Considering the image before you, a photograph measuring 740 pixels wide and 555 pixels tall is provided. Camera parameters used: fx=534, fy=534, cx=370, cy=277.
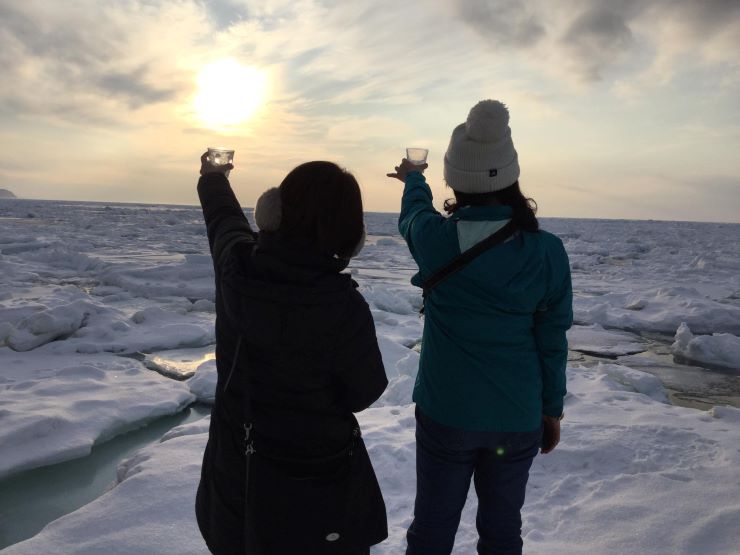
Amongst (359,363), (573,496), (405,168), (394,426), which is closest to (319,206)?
(359,363)

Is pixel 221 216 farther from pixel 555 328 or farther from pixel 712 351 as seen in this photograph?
pixel 712 351

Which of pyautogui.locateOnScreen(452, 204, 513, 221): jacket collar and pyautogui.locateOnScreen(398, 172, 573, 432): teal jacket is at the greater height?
pyautogui.locateOnScreen(452, 204, 513, 221): jacket collar

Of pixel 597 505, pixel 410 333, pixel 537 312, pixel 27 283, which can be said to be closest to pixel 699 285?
pixel 410 333

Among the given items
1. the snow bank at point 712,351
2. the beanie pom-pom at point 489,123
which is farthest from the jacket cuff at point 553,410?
the snow bank at point 712,351

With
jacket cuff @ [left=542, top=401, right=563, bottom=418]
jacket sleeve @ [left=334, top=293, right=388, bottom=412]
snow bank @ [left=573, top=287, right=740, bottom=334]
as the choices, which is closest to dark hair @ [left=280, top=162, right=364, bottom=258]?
jacket sleeve @ [left=334, top=293, right=388, bottom=412]

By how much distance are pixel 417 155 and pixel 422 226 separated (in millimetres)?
376

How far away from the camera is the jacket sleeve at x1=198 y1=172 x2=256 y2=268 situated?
134 centimetres

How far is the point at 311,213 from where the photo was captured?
115cm

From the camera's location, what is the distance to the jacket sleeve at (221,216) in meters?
1.34

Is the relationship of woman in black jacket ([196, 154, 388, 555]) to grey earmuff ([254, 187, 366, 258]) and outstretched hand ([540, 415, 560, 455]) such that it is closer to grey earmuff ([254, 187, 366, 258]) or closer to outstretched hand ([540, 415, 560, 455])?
grey earmuff ([254, 187, 366, 258])

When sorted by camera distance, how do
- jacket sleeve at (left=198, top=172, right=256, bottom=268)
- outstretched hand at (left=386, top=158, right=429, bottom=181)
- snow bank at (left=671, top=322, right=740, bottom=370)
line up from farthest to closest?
snow bank at (left=671, top=322, right=740, bottom=370) → outstretched hand at (left=386, top=158, right=429, bottom=181) → jacket sleeve at (left=198, top=172, right=256, bottom=268)

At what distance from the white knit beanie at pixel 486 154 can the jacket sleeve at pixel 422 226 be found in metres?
0.14

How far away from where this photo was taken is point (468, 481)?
161 centimetres

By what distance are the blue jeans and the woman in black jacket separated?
347 mm
